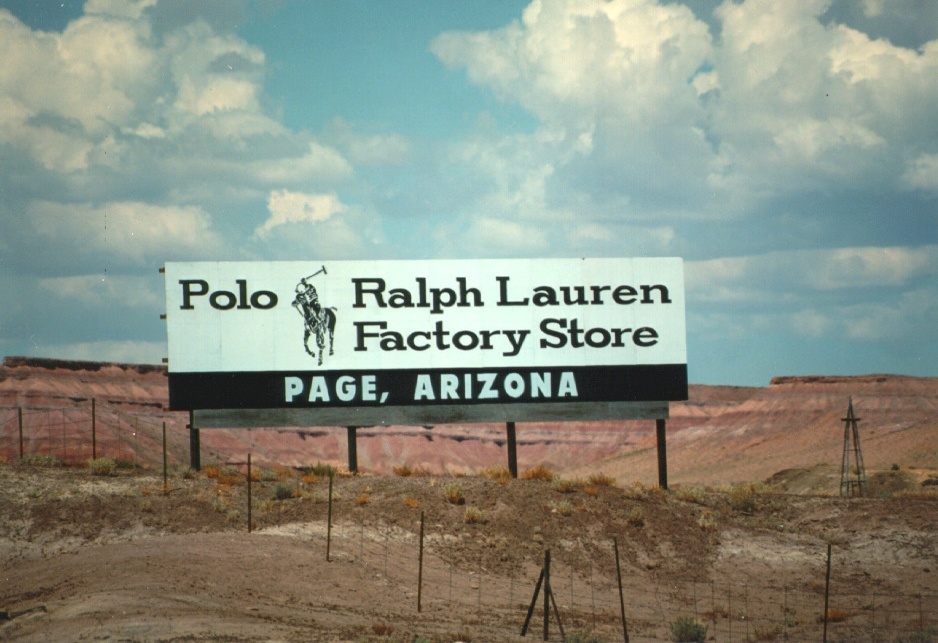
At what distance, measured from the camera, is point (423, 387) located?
3309 cm

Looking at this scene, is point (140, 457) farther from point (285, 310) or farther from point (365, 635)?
point (365, 635)

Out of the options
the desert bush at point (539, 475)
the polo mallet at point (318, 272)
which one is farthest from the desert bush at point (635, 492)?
the polo mallet at point (318, 272)

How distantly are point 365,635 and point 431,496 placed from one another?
43.2 ft

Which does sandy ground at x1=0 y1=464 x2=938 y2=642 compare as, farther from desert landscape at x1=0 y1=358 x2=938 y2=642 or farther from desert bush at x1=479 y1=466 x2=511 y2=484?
desert bush at x1=479 y1=466 x2=511 y2=484

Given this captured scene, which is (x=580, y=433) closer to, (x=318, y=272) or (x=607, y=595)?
(x=318, y=272)

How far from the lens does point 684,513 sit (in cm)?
3188

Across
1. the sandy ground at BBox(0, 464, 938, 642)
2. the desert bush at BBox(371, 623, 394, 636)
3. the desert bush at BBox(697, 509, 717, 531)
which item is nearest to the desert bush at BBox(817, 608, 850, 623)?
the sandy ground at BBox(0, 464, 938, 642)

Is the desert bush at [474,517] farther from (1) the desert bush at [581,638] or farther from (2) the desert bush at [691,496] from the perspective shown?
(1) the desert bush at [581,638]

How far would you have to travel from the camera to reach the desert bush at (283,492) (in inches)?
1192

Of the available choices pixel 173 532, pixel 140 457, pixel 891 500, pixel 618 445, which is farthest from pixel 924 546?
pixel 618 445

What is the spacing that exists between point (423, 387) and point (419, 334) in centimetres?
161

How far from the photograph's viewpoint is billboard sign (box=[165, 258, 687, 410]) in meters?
32.7

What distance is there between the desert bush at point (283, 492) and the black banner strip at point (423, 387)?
3056mm

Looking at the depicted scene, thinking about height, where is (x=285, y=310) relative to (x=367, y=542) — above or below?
above
